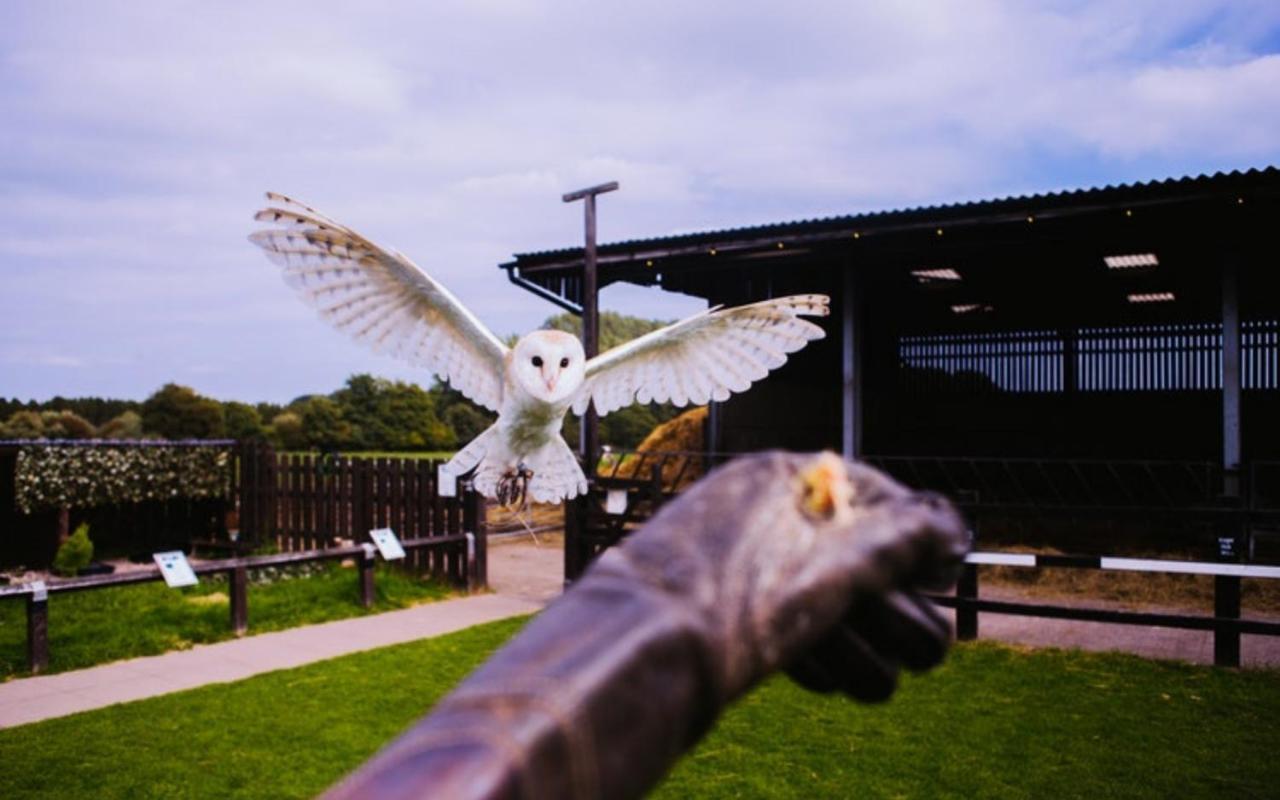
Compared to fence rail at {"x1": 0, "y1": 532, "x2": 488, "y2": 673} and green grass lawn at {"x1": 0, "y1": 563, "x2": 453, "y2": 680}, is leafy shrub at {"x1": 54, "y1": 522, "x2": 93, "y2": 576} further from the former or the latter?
fence rail at {"x1": 0, "y1": 532, "x2": 488, "y2": 673}

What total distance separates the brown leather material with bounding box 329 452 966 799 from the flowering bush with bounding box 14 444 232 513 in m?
11.2

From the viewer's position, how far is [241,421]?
19.1 m

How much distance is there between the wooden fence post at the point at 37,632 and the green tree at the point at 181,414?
1196 centimetres

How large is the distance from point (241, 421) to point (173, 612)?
1250cm

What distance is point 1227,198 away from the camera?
8695mm

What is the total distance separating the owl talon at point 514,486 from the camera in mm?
2672

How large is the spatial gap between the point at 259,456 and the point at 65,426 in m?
4.85

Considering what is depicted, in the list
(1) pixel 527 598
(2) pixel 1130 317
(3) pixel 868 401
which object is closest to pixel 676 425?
(3) pixel 868 401

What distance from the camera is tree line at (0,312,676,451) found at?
17.3 m

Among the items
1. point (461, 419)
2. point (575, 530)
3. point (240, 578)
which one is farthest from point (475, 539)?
point (461, 419)

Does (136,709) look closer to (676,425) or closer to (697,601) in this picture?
(697,601)

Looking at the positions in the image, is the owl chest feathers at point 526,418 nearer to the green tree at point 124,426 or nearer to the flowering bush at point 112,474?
the flowering bush at point 112,474

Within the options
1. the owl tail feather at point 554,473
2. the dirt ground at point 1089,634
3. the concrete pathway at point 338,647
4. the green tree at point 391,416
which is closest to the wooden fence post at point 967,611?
the dirt ground at point 1089,634

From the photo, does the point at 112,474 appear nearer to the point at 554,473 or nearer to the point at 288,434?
the point at 288,434
